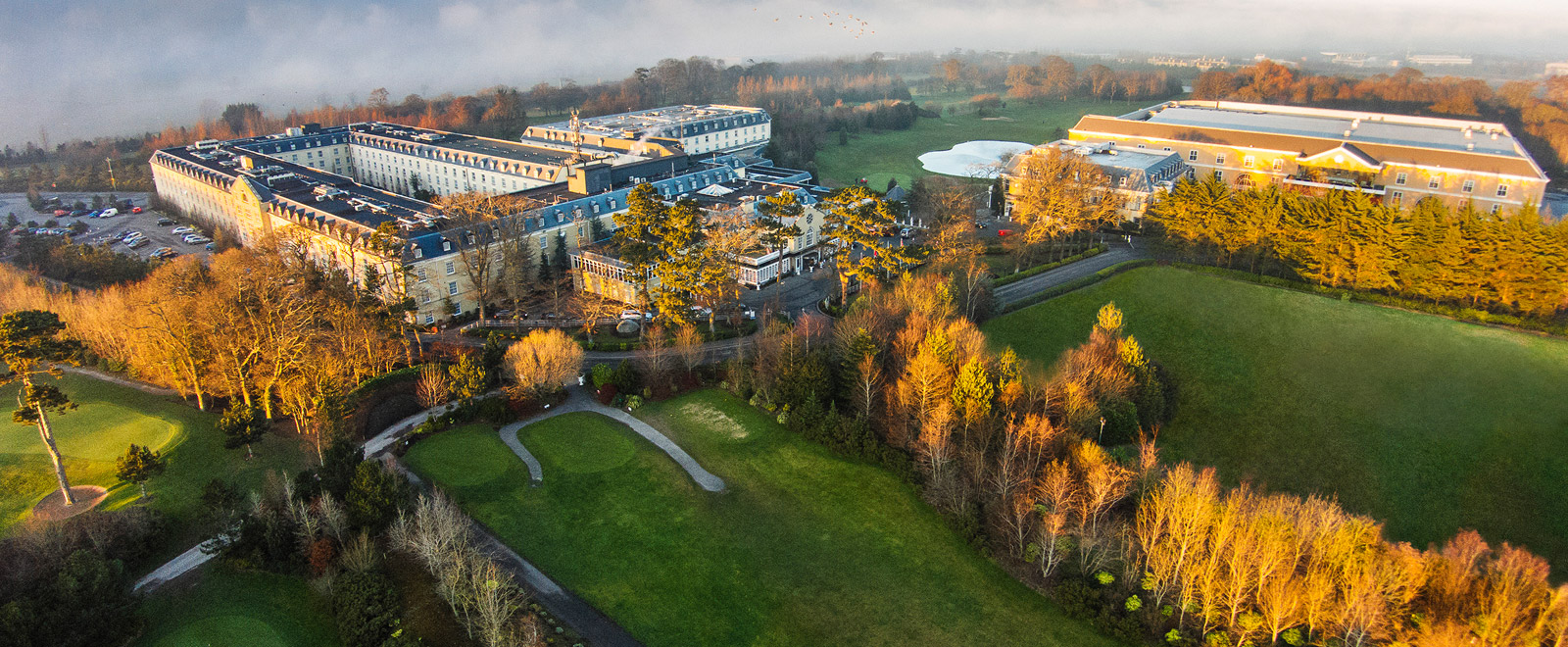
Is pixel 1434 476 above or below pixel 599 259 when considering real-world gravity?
below

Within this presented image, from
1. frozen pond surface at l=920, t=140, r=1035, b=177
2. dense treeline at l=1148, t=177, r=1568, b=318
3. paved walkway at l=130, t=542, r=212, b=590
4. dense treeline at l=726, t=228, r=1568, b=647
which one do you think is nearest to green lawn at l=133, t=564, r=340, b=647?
paved walkway at l=130, t=542, r=212, b=590

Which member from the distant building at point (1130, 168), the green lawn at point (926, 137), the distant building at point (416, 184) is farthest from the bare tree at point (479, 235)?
the green lawn at point (926, 137)

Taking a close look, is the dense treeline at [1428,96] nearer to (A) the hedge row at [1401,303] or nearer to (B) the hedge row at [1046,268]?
(A) the hedge row at [1401,303]

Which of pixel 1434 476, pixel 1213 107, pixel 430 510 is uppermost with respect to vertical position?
pixel 1213 107

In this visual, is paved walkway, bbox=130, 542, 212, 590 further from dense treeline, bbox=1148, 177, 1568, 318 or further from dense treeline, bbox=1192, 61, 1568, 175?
dense treeline, bbox=1192, 61, 1568, 175

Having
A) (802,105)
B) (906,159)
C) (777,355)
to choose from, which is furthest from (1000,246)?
(802,105)

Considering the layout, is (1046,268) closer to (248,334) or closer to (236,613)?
(248,334)

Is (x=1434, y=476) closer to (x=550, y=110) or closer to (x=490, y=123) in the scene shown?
(x=490, y=123)
